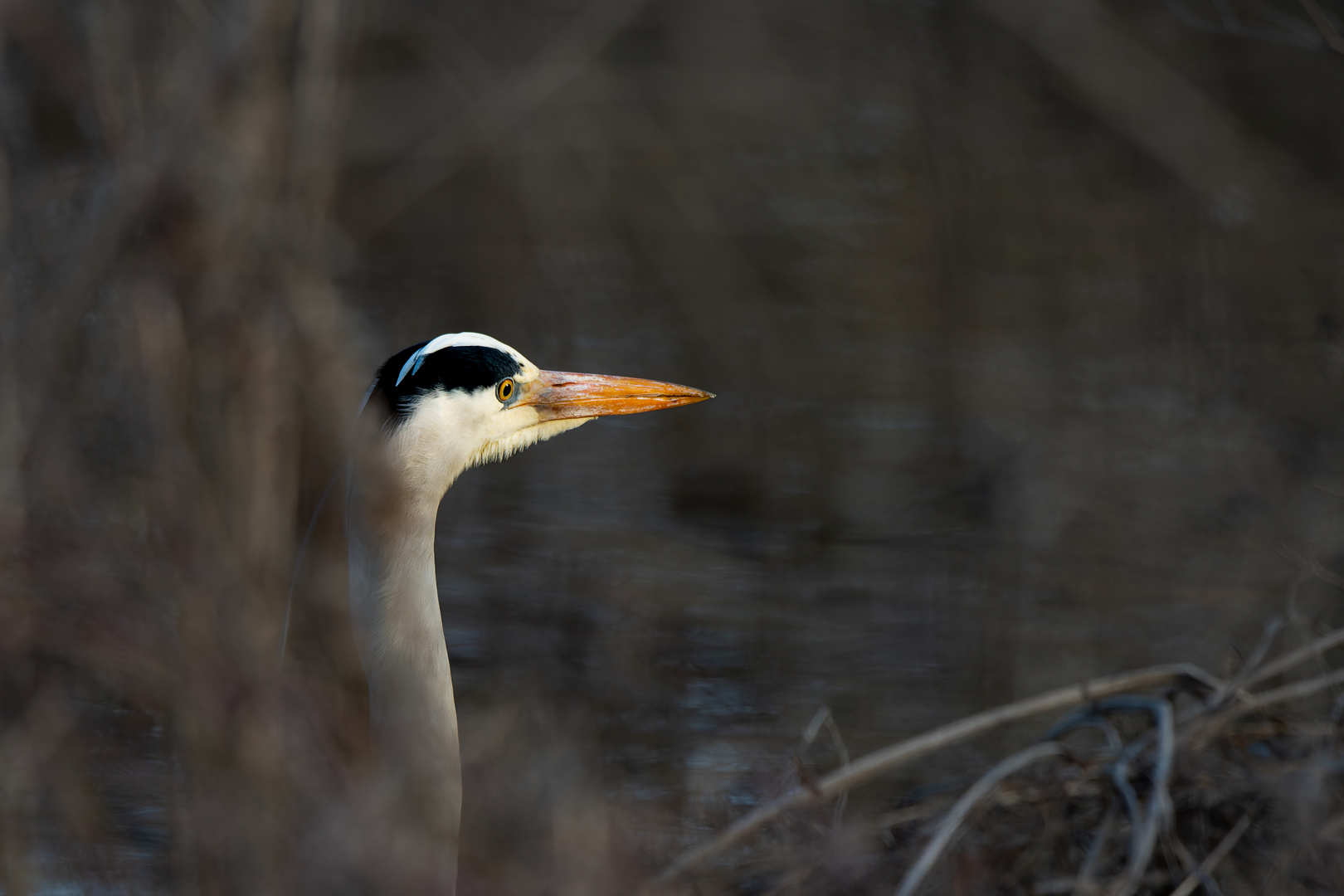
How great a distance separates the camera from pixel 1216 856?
1.68 meters

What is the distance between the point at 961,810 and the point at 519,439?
3.99 feet

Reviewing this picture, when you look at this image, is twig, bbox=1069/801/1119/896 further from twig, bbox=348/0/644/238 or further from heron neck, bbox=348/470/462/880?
twig, bbox=348/0/644/238

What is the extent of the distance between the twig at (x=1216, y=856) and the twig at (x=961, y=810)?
0.66ft

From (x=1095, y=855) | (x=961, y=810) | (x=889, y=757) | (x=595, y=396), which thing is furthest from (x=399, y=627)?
(x=1095, y=855)

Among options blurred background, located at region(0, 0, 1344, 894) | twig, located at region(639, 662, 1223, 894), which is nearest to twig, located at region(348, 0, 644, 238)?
blurred background, located at region(0, 0, 1344, 894)

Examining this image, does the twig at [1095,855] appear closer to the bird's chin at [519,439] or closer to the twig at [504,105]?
the bird's chin at [519,439]

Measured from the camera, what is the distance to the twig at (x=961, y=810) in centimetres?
156

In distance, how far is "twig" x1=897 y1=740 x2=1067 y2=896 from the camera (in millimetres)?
1562

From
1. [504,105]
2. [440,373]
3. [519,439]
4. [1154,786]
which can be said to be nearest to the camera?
[1154,786]

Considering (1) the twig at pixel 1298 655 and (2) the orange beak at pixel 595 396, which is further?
(2) the orange beak at pixel 595 396

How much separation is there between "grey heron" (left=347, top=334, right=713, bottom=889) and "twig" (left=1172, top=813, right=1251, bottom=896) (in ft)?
3.41

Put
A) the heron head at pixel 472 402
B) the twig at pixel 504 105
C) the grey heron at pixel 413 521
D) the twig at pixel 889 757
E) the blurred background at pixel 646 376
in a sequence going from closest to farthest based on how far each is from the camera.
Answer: the twig at pixel 889 757 < the blurred background at pixel 646 376 < the grey heron at pixel 413 521 < the heron head at pixel 472 402 < the twig at pixel 504 105

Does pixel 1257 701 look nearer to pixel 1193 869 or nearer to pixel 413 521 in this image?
pixel 1193 869

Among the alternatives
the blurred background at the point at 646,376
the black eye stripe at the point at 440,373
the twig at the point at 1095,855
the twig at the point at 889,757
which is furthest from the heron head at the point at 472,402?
the twig at the point at 1095,855
